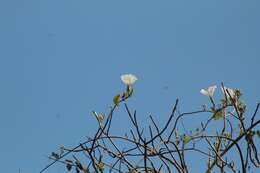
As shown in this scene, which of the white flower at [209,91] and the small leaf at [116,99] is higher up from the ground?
the white flower at [209,91]

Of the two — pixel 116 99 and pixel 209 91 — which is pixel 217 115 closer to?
pixel 209 91

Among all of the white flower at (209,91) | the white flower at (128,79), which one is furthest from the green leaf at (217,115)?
the white flower at (128,79)

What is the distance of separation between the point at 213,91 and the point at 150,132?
54 centimetres

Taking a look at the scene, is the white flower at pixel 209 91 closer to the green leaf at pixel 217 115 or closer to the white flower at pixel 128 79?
the green leaf at pixel 217 115

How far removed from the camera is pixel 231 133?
2.50 meters

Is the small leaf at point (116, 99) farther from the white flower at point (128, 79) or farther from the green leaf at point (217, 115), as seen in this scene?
the green leaf at point (217, 115)

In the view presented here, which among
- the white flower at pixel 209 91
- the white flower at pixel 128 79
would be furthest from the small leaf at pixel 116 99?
the white flower at pixel 209 91

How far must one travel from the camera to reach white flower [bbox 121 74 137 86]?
2.40 metres

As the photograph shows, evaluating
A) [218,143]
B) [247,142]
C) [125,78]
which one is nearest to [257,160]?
[247,142]

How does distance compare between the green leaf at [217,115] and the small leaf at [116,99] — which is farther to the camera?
the green leaf at [217,115]

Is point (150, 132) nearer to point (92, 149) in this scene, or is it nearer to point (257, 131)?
point (92, 149)

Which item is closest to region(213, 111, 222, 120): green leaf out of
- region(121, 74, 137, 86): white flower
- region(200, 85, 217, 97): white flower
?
region(200, 85, 217, 97): white flower

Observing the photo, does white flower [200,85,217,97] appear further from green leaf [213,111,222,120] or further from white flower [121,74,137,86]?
white flower [121,74,137,86]

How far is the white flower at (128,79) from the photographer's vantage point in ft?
7.86
